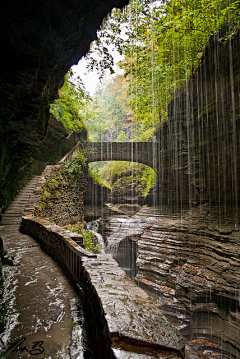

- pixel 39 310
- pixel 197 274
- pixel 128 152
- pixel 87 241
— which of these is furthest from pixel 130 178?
pixel 39 310

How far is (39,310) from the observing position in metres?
2.64

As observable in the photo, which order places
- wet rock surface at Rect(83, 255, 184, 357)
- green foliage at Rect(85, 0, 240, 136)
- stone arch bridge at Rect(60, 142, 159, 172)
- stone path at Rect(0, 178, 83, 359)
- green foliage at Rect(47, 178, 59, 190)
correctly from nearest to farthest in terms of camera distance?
wet rock surface at Rect(83, 255, 184, 357) → stone path at Rect(0, 178, 83, 359) → green foliage at Rect(85, 0, 240, 136) → green foliage at Rect(47, 178, 59, 190) → stone arch bridge at Rect(60, 142, 159, 172)

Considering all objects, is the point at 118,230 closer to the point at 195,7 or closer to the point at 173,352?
the point at 173,352

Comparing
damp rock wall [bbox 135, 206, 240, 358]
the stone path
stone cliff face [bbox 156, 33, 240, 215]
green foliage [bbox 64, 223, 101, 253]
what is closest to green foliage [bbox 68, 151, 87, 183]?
green foliage [bbox 64, 223, 101, 253]

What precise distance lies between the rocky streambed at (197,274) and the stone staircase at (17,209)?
5662mm

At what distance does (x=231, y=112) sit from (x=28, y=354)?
8.83 meters

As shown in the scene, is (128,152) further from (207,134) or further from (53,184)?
(53,184)

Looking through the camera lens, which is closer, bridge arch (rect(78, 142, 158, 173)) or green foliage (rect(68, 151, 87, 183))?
green foliage (rect(68, 151, 87, 183))

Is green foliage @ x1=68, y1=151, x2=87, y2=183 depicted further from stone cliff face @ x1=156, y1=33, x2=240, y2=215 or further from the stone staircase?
stone cliff face @ x1=156, y1=33, x2=240, y2=215

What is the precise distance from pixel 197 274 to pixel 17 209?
8.67 metres

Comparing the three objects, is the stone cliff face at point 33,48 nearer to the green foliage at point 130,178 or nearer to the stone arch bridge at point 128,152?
the stone arch bridge at point 128,152

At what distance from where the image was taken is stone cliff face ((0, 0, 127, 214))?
2248mm

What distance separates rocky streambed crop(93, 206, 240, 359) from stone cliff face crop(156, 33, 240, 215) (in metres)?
1.47

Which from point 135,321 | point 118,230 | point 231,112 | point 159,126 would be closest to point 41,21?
point 135,321
